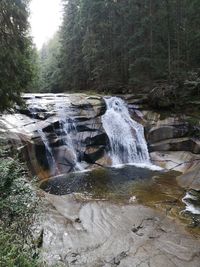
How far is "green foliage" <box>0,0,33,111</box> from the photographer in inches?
429

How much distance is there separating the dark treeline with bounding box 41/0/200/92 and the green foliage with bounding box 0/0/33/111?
12366mm

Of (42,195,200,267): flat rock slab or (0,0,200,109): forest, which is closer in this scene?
(42,195,200,267): flat rock slab

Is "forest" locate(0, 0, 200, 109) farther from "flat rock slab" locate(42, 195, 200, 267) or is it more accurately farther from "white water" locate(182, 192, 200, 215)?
"white water" locate(182, 192, 200, 215)

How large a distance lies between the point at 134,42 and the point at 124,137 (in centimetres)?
1109

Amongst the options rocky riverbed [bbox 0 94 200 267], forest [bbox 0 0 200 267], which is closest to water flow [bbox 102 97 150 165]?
forest [bbox 0 0 200 267]

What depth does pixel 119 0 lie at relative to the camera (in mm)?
27750

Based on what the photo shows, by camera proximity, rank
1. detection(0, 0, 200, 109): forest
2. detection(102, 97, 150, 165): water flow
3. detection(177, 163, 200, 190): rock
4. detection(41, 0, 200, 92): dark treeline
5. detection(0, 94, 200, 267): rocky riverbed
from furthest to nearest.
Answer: detection(41, 0, 200, 92): dark treeline < detection(102, 97, 150, 165): water flow < detection(177, 163, 200, 190): rock < detection(0, 0, 200, 109): forest < detection(0, 94, 200, 267): rocky riverbed

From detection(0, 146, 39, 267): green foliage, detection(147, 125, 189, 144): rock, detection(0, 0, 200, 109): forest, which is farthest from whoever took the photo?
detection(147, 125, 189, 144): rock

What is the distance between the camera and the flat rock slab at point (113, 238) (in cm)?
684

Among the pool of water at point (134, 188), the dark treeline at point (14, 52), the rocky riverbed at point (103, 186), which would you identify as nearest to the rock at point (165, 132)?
the rocky riverbed at point (103, 186)

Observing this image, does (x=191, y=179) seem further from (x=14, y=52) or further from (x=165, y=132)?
(x=14, y=52)

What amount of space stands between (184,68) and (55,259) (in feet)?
64.6

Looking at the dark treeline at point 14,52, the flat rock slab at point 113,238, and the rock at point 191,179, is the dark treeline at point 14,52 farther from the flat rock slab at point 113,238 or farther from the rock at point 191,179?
the rock at point 191,179

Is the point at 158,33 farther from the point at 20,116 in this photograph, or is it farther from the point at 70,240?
the point at 70,240
